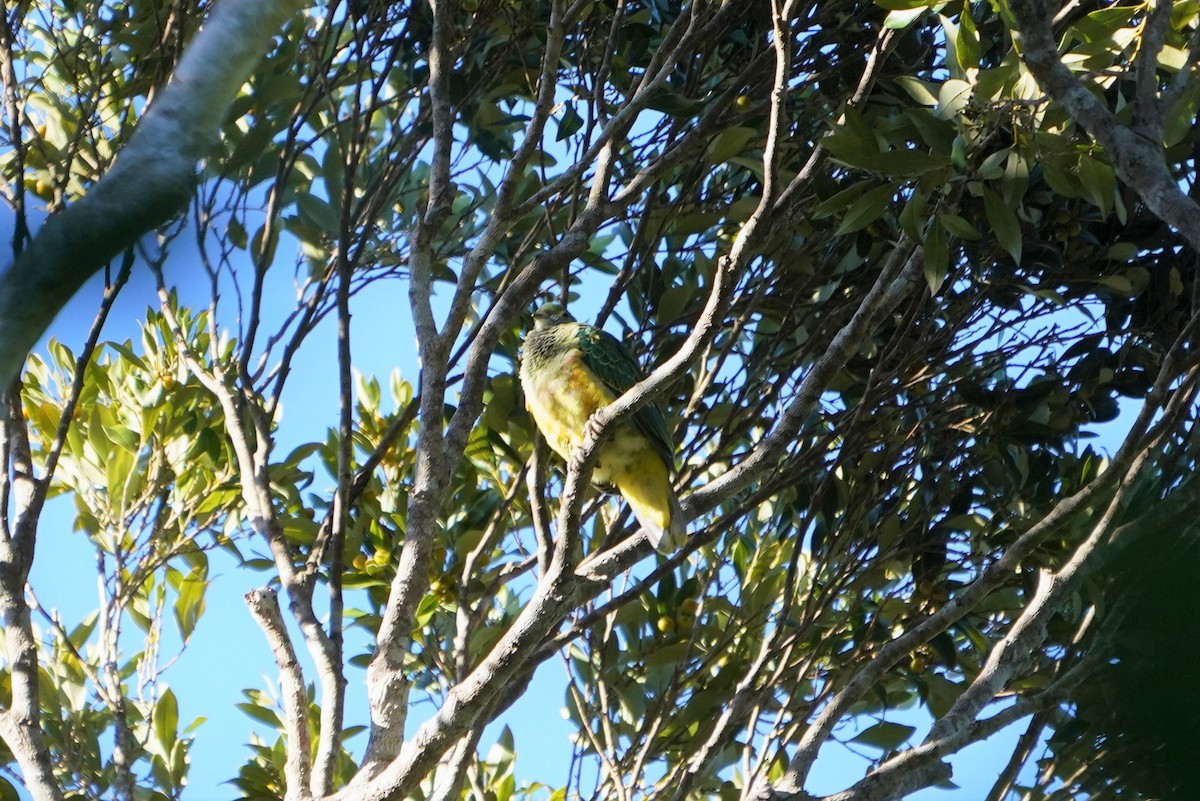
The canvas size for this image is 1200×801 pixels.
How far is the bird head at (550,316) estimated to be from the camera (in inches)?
179

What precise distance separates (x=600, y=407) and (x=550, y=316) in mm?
686

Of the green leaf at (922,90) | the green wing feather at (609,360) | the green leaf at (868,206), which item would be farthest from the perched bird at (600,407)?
the green leaf at (922,90)

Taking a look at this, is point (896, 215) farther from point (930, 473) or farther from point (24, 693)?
point (24, 693)

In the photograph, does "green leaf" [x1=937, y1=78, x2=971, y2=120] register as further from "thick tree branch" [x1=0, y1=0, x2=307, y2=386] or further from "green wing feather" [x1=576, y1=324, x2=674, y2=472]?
"thick tree branch" [x1=0, y1=0, x2=307, y2=386]

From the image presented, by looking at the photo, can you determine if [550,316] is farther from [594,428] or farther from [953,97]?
[953,97]

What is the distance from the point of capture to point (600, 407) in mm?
4109

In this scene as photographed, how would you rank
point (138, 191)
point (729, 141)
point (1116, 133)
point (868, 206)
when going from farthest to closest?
point (729, 141) → point (868, 206) → point (1116, 133) → point (138, 191)

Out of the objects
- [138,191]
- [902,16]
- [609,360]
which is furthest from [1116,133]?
[609,360]

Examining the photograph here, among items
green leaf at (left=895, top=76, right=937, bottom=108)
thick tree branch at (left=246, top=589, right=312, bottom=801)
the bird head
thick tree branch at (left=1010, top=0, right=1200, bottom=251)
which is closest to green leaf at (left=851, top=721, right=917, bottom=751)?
the bird head

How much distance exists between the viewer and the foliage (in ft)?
10.8

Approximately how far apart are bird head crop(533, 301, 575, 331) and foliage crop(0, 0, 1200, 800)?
21 cm

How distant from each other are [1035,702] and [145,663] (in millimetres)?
2991

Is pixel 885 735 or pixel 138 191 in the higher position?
pixel 885 735

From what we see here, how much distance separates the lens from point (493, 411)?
4.61m
